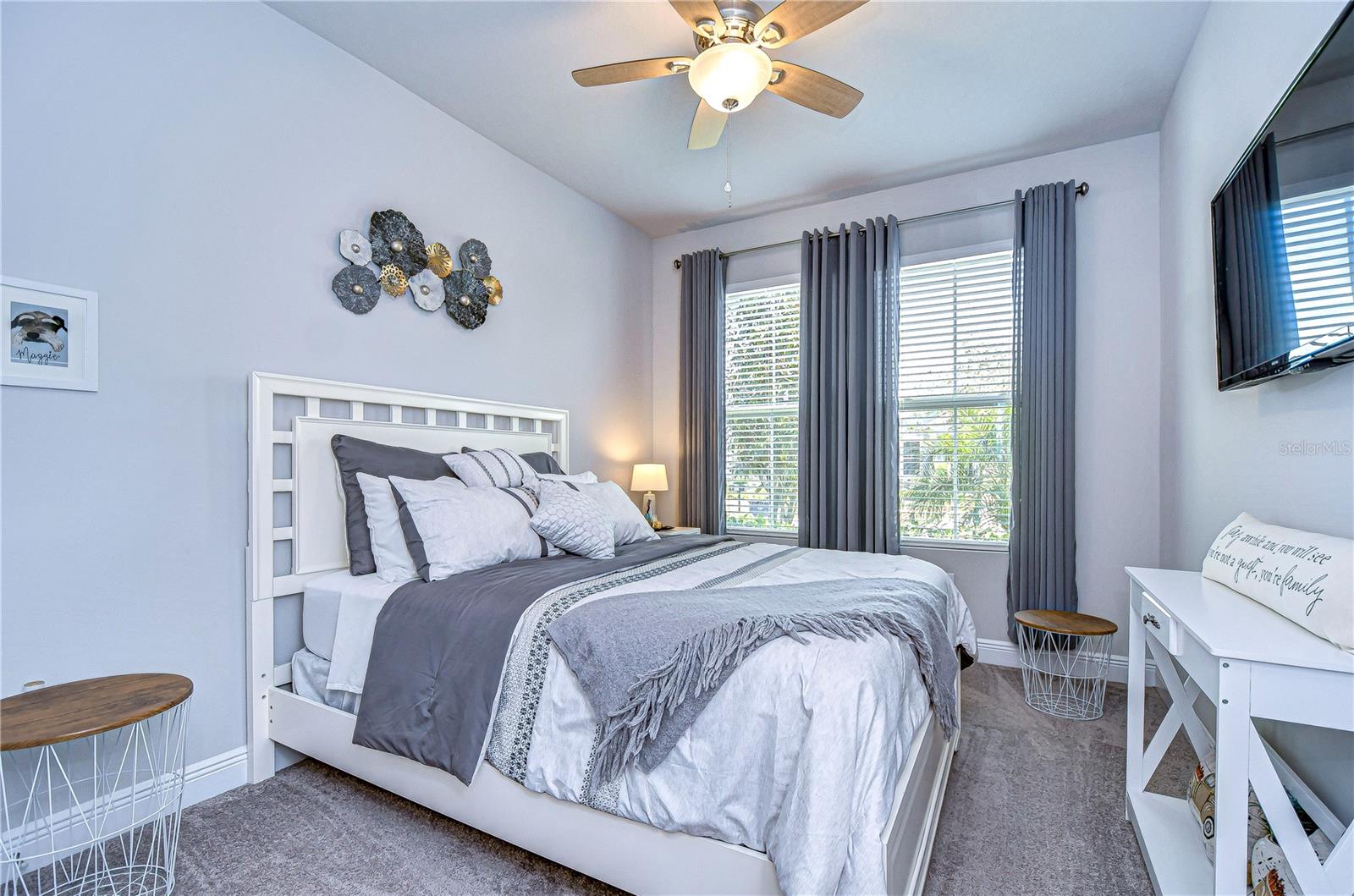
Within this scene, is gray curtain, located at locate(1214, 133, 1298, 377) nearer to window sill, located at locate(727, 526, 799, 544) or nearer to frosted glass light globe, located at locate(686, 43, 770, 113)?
frosted glass light globe, located at locate(686, 43, 770, 113)

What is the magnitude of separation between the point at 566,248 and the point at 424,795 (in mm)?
3010

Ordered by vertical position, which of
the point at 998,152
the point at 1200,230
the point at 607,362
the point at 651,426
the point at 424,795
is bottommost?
the point at 424,795

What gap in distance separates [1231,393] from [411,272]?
325cm

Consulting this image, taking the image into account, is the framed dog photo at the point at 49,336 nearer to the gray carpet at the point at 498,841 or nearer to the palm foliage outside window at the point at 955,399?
the gray carpet at the point at 498,841

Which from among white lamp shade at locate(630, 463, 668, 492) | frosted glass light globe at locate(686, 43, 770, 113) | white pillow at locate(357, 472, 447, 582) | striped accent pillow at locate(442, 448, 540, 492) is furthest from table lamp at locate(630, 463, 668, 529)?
frosted glass light globe at locate(686, 43, 770, 113)

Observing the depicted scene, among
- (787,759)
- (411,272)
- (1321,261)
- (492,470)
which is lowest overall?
(787,759)

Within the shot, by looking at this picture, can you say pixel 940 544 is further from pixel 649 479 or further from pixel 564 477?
pixel 564 477


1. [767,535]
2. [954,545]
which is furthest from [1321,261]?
[767,535]

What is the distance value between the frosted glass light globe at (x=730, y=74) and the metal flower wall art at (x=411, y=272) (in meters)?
1.45

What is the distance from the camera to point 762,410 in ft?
14.0

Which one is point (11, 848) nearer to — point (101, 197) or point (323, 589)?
point (323, 589)

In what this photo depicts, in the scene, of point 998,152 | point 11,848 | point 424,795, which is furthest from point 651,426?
point 11,848

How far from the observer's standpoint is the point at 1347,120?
126cm

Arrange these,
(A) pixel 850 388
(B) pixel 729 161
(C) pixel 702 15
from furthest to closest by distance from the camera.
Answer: (A) pixel 850 388
(B) pixel 729 161
(C) pixel 702 15
